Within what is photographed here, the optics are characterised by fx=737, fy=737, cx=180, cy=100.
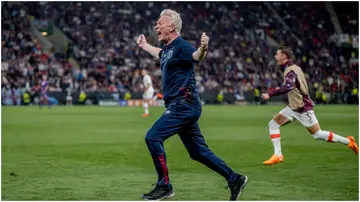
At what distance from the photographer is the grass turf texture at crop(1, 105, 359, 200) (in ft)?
32.4

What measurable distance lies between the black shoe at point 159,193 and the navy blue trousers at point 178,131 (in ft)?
0.22

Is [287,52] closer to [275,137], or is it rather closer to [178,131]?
[275,137]

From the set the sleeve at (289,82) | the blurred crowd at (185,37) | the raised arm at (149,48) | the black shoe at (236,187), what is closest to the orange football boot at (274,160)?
the sleeve at (289,82)

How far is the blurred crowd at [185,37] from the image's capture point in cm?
5119

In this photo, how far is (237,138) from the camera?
20.6 metres

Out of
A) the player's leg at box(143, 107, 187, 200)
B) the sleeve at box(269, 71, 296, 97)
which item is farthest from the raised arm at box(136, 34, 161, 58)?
the sleeve at box(269, 71, 296, 97)

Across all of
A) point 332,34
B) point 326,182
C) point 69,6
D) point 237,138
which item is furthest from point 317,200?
point 332,34

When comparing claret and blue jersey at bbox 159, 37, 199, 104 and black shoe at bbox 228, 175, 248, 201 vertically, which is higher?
claret and blue jersey at bbox 159, 37, 199, 104

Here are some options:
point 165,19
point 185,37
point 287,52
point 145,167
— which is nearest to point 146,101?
point 287,52

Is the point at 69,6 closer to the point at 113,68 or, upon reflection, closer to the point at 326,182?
the point at 113,68

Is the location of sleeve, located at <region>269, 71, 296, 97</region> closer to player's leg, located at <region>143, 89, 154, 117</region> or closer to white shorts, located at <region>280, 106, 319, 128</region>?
white shorts, located at <region>280, 106, 319, 128</region>

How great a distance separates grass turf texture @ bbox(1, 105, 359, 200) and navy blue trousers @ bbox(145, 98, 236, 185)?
17.3 inches

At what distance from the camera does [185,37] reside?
5469 cm

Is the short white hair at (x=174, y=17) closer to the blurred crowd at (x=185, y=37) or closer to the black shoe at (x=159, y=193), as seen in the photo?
the black shoe at (x=159, y=193)
